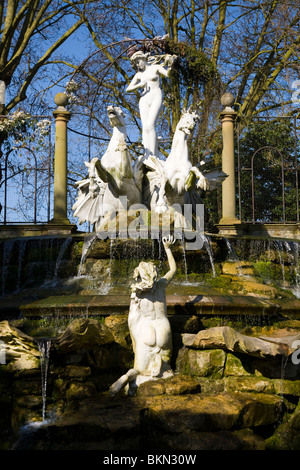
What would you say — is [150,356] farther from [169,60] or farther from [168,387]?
[169,60]

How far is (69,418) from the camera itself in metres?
3.70

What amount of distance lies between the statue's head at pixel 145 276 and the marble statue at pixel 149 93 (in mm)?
5731

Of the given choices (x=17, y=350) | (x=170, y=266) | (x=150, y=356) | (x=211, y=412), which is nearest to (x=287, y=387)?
(x=211, y=412)

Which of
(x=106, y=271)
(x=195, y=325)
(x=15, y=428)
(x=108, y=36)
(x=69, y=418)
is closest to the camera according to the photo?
(x=69, y=418)

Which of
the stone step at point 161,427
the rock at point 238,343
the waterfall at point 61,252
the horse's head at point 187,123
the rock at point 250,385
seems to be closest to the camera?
the stone step at point 161,427

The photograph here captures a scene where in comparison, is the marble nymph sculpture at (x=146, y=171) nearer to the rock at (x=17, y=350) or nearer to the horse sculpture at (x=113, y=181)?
the horse sculpture at (x=113, y=181)

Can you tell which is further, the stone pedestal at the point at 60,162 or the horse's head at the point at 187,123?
the stone pedestal at the point at 60,162

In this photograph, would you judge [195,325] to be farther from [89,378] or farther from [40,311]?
[40,311]

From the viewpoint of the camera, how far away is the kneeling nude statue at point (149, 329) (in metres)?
4.37

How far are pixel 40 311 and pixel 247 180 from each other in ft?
38.4

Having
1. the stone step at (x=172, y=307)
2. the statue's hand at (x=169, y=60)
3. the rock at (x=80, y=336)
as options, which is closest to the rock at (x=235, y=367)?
the stone step at (x=172, y=307)

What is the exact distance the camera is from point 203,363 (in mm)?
4566
